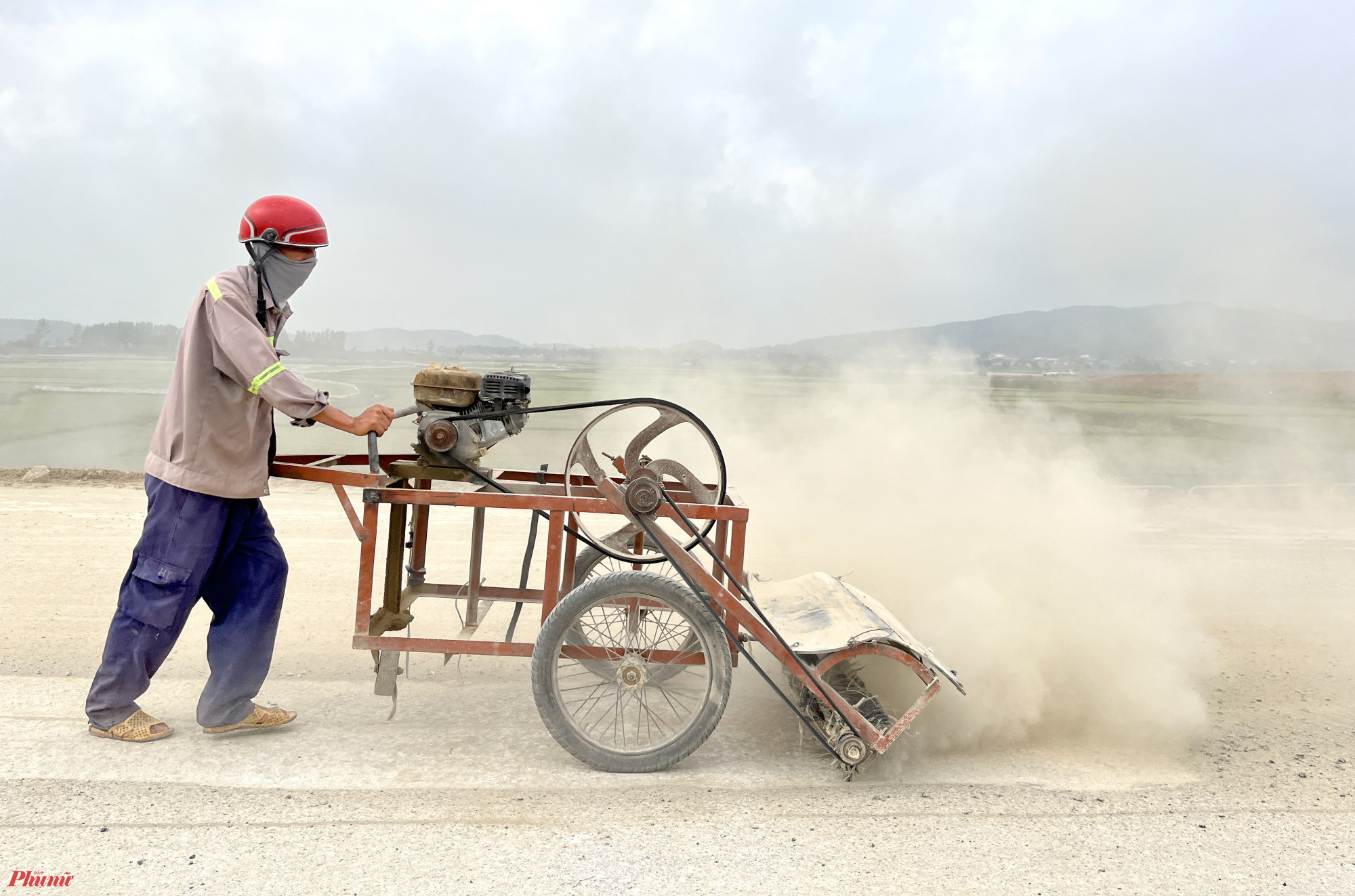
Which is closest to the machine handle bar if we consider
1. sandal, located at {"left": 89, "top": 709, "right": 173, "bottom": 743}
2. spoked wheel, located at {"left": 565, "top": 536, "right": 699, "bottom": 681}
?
spoked wheel, located at {"left": 565, "top": 536, "right": 699, "bottom": 681}

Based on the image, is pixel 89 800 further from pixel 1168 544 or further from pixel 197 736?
pixel 1168 544

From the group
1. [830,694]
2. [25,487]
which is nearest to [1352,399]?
[830,694]

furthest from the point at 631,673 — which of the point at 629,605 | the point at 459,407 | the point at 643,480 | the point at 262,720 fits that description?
the point at 262,720

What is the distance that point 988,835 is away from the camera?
10.1ft

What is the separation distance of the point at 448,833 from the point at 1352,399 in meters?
21.9

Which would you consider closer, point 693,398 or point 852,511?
point 852,511

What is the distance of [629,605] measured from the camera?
3645mm

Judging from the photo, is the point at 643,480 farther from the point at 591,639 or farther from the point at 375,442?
the point at 591,639

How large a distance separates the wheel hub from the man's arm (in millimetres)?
1327

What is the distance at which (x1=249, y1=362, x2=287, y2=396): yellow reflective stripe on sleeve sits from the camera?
3.31 m

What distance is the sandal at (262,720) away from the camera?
3684mm

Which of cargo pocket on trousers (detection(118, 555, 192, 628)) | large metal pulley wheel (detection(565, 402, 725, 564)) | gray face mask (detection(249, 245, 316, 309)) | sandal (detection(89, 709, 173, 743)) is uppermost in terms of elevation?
gray face mask (detection(249, 245, 316, 309))

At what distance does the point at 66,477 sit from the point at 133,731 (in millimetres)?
7965

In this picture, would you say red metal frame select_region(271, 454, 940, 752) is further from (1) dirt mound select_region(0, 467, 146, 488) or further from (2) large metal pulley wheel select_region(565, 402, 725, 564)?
(1) dirt mound select_region(0, 467, 146, 488)
